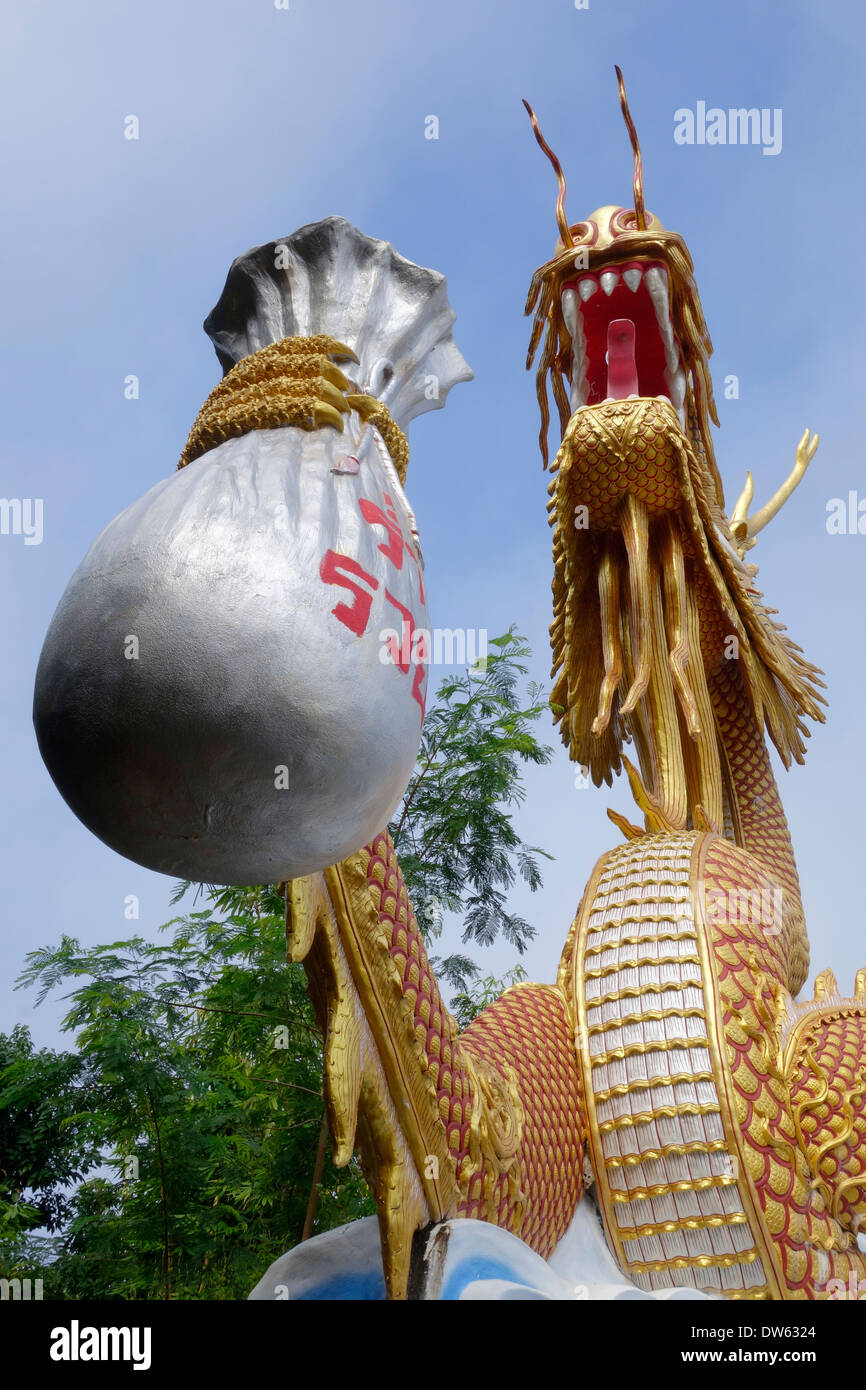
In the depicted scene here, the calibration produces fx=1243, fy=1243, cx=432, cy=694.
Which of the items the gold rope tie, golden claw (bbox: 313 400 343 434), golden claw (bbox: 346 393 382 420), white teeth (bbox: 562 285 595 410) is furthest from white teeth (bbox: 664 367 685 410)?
golden claw (bbox: 313 400 343 434)

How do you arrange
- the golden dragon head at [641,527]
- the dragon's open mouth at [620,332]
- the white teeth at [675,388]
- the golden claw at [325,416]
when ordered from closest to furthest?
the golden claw at [325,416] → the golden dragon head at [641,527] → the dragon's open mouth at [620,332] → the white teeth at [675,388]

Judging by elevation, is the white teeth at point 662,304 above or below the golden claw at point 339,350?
above

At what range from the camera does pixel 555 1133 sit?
253 cm

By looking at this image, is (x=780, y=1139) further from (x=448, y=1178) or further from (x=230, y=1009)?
→ (x=230, y=1009)

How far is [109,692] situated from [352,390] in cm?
69

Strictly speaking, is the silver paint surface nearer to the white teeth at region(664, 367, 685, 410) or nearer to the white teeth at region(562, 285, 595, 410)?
the white teeth at region(562, 285, 595, 410)

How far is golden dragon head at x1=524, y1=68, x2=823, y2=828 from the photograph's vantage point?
11.0 ft

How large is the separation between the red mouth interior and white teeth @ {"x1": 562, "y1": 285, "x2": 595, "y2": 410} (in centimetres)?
1

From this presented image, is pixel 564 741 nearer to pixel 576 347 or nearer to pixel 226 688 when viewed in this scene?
pixel 576 347

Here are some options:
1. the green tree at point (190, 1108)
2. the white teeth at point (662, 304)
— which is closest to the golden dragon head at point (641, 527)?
the white teeth at point (662, 304)

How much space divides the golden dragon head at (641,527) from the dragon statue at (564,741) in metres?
0.01

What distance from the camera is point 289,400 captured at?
5.06ft

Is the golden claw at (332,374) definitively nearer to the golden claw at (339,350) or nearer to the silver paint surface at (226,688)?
the golden claw at (339,350)

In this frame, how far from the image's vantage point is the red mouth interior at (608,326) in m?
3.51
